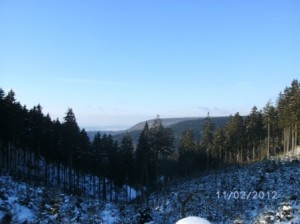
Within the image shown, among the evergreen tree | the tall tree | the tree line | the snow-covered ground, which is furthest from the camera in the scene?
the tall tree

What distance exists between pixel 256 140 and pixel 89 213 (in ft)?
174

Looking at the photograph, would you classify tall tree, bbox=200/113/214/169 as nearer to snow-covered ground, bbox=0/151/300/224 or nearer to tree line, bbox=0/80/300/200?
tree line, bbox=0/80/300/200

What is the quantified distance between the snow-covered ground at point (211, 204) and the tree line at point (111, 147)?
15938 millimetres

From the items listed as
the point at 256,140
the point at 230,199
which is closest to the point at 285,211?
the point at 230,199

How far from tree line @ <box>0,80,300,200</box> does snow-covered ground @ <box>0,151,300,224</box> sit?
1594 cm

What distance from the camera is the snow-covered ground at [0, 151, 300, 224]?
27.0 meters

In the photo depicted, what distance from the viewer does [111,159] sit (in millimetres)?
69188

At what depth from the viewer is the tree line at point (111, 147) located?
58125mm

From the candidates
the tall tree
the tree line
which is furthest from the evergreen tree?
the tall tree

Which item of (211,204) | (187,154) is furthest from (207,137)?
(211,204)

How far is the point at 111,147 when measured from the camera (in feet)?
229

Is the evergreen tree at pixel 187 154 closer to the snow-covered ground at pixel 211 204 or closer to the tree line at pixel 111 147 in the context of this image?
the tree line at pixel 111 147

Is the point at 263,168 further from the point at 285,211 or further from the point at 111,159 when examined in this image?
the point at 111,159

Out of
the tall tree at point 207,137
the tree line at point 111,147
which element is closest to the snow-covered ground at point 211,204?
the tree line at point 111,147
